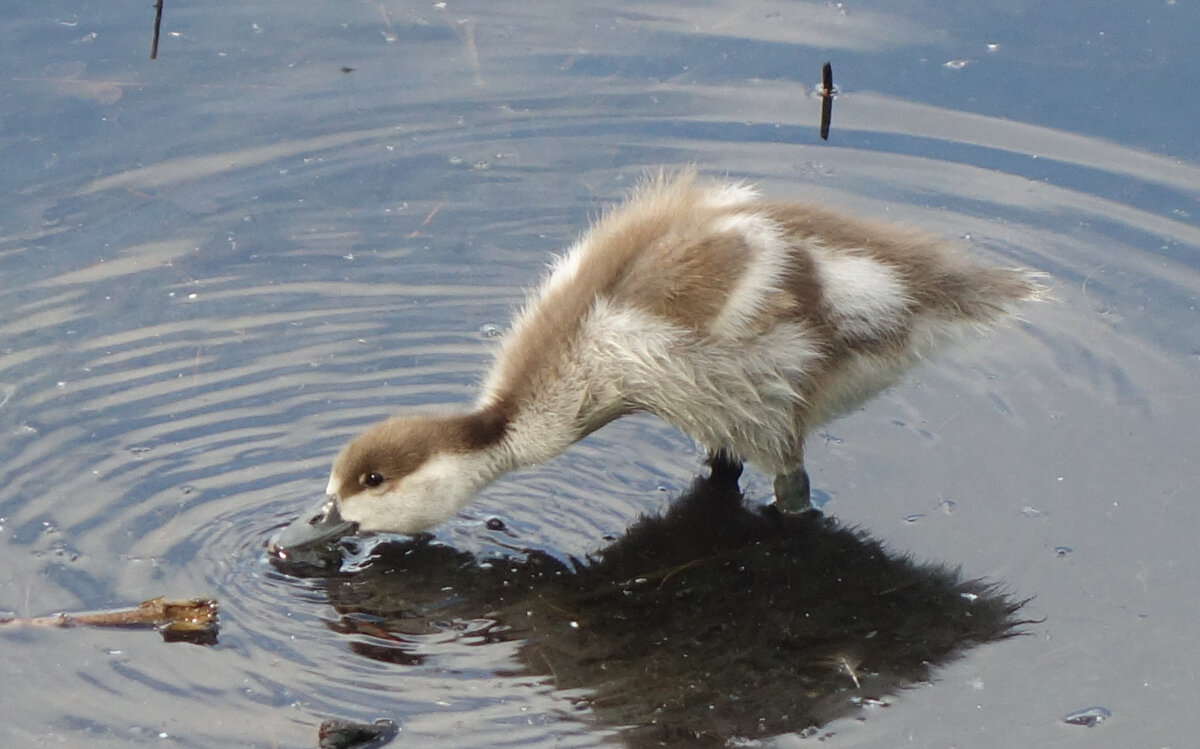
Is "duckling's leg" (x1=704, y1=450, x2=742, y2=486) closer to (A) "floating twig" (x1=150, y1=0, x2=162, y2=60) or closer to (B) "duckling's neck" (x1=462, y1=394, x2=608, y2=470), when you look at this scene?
(B) "duckling's neck" (x1=462, y1=394, x2=608, y2=470)

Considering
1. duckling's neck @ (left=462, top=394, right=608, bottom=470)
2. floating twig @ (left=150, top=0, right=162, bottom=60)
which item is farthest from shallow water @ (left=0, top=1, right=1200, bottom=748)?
floating twig @ (left=150, top=0, right=162, bottom=60)

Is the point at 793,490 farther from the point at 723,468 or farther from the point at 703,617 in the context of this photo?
the point at 703,617

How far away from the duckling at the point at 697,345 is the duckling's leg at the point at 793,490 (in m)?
0.04

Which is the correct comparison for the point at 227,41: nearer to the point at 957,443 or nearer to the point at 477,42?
the point at 477,42

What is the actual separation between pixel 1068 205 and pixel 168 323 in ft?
11.9

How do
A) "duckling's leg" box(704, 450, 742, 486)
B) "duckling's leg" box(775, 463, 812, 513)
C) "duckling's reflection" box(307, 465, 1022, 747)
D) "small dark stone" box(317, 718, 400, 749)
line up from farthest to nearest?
"duckling's leg" box(704, 450, 742, 486) → "duckling's leg" box(775, 463, 812, 513) → "duckling's reflection" box(307, 465, 1022, 747) → "small dark stone" box(317, 718, 400, 749)

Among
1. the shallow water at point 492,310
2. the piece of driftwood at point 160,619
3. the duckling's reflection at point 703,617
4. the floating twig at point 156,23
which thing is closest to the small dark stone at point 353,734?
the shallow water at point 492,310

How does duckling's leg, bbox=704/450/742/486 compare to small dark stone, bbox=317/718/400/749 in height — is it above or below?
above

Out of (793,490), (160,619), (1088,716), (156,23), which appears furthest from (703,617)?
Answer: (156,23)

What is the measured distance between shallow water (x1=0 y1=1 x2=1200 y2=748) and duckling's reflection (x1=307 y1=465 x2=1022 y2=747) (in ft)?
0.30

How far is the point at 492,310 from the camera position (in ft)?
19.6

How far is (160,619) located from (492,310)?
1976mm

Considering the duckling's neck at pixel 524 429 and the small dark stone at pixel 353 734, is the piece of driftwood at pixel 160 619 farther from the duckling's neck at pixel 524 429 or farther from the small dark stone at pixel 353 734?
the duckling's neck at pixel 524 429

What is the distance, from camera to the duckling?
4645 millimetres
